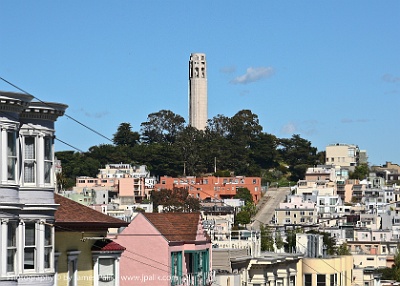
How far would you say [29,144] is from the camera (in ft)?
71.3

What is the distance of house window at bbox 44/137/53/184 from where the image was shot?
71.5ft

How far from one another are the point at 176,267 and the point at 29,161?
9674mm

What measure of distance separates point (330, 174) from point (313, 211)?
36.6m

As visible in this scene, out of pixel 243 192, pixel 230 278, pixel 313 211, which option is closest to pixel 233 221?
pixel 313 211

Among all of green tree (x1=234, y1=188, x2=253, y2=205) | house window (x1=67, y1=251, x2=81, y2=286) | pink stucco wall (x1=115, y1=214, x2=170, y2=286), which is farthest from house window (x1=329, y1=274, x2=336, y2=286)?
green tree (x1=234, y1=188, x2=253, y2=205)

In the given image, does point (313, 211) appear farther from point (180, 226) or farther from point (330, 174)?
point (180, 226)

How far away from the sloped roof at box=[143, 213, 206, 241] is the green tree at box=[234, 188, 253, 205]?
467ft

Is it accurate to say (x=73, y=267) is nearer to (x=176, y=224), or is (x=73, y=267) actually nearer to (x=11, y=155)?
(x=11, y=155)

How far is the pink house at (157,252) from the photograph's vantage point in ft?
97.9

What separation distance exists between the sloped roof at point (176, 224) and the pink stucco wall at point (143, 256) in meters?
0.27

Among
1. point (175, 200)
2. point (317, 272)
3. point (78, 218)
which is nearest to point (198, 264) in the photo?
point (78, 218)

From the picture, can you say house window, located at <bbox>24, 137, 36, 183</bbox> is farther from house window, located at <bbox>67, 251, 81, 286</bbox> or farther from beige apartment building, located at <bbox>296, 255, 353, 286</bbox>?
beige apartment building, located at <bbox>296, 255, 353, 286</bbox>

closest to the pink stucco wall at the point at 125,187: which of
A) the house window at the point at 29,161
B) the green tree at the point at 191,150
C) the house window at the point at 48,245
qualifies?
the green tree at the point at 191,150

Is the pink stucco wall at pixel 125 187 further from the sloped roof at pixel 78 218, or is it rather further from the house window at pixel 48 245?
the house window at pixel 48 245
